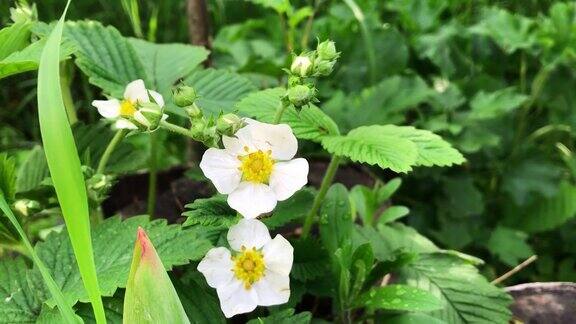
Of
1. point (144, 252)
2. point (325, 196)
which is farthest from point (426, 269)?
point (144, 252)

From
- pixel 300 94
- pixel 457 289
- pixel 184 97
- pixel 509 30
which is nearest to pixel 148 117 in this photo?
pixel 184 97

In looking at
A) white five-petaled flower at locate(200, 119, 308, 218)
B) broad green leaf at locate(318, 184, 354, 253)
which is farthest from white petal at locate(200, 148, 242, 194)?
broad green leaf at locate(318, 184, 354, 253)

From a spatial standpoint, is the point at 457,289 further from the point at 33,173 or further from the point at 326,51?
the point at 33,173

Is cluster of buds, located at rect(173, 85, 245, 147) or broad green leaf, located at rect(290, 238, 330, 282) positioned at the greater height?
cluster of buds, located at rect(173, 85, 245, 147)

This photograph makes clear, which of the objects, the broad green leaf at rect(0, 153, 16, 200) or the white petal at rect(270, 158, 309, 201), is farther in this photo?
the broad green leaf at rect(0, 153, 16, 200)

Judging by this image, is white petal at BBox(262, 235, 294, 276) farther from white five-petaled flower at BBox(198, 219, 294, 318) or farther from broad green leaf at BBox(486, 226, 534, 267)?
broad green leaf at BBox(486, 226, 534, 267)
